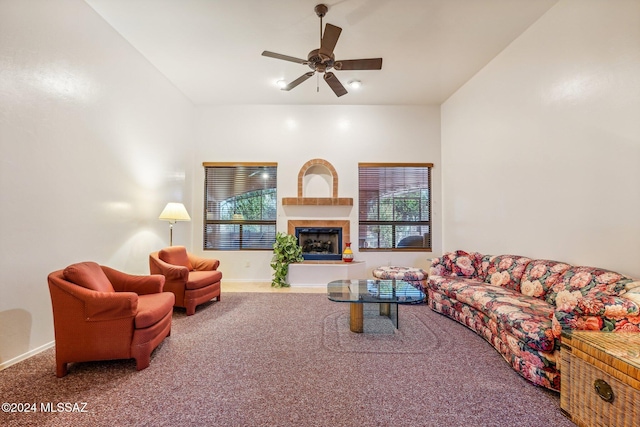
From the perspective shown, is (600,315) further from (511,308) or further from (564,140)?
(564,140)

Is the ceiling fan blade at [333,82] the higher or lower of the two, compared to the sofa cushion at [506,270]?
higher

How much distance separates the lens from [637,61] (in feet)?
7.00

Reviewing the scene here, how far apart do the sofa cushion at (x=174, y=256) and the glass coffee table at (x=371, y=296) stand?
2.21 metres

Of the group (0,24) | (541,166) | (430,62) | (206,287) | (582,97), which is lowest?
(206,287)

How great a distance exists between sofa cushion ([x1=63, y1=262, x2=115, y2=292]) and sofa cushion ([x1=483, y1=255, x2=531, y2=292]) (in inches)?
166

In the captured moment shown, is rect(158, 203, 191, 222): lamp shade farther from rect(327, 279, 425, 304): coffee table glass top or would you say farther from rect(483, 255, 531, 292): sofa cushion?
rect(483, 255, 531, 292): sofa cushion

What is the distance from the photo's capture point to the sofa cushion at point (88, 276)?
6.84ft

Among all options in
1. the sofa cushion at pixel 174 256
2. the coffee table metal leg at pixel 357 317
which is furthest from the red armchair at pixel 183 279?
the coffee table metal leg at pixel 357 317

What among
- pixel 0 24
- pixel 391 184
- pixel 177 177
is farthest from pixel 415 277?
pixel 0 24

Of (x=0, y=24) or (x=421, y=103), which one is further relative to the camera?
(x=421, y=103)

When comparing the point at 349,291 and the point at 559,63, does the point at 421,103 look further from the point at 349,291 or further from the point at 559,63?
the point at 349,291

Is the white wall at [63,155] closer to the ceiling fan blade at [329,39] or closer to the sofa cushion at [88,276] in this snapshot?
the sofa cushion at [88,276]

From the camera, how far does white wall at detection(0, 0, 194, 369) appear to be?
87.1 inches

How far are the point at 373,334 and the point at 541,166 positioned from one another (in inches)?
108
